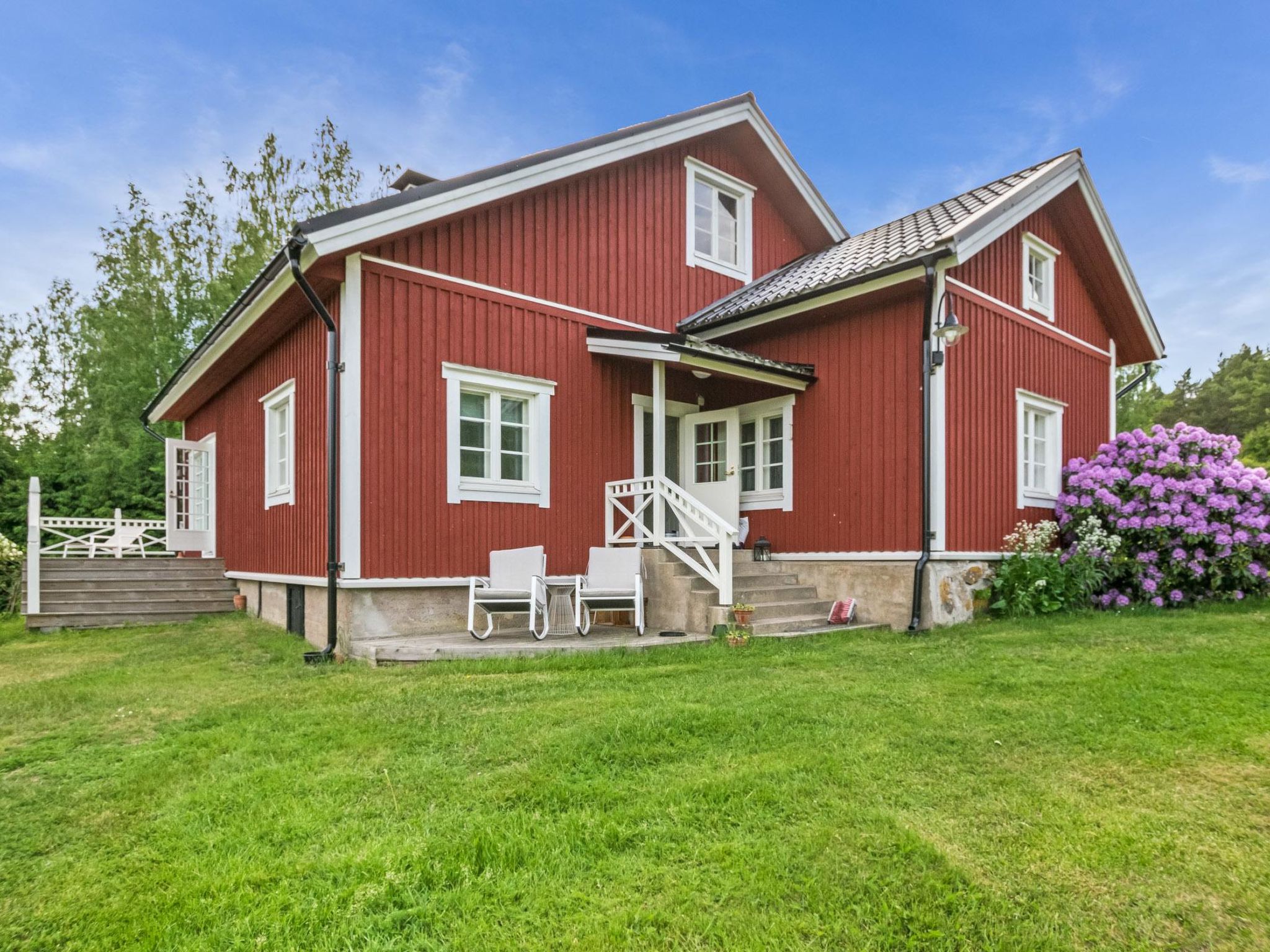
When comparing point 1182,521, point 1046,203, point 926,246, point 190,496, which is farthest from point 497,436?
point 190,496

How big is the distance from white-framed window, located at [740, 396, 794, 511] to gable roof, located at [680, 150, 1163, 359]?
42.6 inches

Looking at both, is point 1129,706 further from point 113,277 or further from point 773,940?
point 113,277

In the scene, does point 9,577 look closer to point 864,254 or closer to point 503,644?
point 503,644

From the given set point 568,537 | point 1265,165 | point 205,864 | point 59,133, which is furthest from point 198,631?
point 1265,165

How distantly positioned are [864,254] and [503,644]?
6028mm

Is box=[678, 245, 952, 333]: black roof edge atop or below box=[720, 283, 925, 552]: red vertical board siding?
atop

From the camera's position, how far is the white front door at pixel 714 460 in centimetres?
870

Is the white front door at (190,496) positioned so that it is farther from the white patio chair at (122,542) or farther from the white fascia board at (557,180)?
the white fascia board at (557,180)

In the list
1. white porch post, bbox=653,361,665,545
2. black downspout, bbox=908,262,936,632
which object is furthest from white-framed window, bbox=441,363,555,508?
black downspout, bbox=908,262,936,632

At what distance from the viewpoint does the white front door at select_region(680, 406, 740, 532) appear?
Answer: 28.5 ft

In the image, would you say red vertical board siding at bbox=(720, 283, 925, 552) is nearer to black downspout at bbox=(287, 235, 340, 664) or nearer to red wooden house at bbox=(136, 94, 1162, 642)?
red wooden house at bbox=(136, 94, 1162, 642)

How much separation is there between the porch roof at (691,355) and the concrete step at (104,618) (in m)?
6.39

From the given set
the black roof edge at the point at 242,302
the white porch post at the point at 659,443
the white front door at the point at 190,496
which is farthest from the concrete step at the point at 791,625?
the white front door at the point at 190,496

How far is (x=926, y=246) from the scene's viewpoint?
6.92 m
